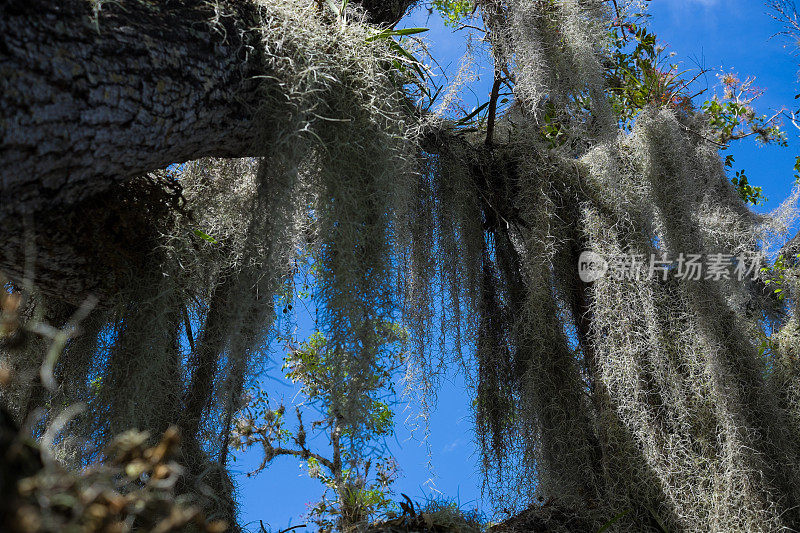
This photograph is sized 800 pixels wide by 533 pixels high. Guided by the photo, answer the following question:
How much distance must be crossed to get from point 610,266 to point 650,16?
141cm

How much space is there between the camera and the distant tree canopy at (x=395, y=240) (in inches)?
58.1

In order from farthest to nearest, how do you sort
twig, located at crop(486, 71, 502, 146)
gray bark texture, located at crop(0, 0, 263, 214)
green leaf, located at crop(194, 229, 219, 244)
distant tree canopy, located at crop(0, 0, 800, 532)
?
1. twig, located at crop(486, 71, 502, 146)
2. green leaf, located at crop(194, 229, 219, 244)
3. distant tree canopy, located at crop(0, 0, 800, 532)
4. gray bark texture, located at crop(0, 0, 263, 214)

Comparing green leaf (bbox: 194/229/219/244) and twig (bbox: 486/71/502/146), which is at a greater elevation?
twig (bbox: 486/71/502/146)

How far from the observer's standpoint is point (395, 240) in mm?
1908

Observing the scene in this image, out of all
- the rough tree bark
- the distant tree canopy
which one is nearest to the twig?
the distant tree canopy

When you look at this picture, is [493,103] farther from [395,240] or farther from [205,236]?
[205,236]

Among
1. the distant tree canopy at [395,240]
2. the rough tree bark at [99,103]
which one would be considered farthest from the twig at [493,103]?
the rough tree bark at [99,103]

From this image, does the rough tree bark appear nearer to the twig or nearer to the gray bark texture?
the gray bark texture

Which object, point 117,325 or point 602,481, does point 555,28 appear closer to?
point 602,481

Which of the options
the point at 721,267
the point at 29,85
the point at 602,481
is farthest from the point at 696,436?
the point at 29,85

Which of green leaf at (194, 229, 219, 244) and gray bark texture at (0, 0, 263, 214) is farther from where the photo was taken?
green leaf at (194, 229, 219, 244)

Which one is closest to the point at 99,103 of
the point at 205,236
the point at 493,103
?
the point at 205,236

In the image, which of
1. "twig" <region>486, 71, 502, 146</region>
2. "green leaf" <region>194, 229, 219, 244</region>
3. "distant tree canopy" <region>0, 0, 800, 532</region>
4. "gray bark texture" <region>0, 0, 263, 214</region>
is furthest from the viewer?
"twig" <region>486, 71, 502, 146</region>

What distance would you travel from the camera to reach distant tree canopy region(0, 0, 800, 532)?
147 centimetres
